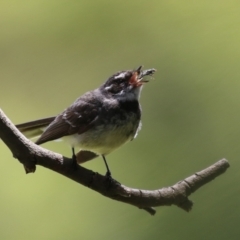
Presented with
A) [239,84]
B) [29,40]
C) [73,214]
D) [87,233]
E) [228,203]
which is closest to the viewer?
[228,203]

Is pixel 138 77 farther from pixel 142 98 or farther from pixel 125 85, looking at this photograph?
pixel 142 98

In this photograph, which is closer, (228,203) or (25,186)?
(228,203)

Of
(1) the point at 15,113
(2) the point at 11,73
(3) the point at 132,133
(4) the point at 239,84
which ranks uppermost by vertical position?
(2) the point at 11,73

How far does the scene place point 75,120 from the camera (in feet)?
4.07

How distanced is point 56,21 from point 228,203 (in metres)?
1.35

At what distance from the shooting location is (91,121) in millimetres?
1234

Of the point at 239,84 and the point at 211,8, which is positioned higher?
the point at 211,8

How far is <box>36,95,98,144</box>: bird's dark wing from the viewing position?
1.19 metres

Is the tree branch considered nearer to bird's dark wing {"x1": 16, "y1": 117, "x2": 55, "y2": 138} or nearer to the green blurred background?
the green blurred background

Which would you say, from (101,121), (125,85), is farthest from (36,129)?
(125,85)

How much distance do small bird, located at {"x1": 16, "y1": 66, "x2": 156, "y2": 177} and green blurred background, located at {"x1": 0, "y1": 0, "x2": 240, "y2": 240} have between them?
0.22 ft

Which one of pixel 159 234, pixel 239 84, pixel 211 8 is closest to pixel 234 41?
pixel 239 84

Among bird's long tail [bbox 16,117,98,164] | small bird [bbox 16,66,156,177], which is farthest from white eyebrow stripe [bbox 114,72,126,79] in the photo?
bird's long tail [bbox 16,117,98,164]

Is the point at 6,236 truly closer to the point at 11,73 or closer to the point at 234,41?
the point at 11,73
